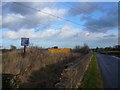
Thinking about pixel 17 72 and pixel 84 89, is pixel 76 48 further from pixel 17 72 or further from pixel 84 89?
pixel 84 89

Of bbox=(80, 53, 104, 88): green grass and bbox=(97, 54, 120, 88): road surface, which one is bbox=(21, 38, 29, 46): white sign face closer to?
bbox=(97, 54, 120, 88): road surface

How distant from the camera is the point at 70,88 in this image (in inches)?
336

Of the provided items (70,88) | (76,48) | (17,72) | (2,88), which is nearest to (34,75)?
(17,72)

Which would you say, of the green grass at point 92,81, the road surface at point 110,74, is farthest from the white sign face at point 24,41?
the green grass at point 92,81

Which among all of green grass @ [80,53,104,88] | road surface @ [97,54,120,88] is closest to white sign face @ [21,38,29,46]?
road surface @ [97,54,120,88]

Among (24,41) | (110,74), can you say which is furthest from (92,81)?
(24,41)

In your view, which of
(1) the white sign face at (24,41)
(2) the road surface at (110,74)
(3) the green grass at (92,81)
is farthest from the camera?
(1) the white sign face at (24,41)

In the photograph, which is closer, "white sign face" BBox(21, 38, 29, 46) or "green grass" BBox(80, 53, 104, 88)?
"green grass" BBox(80, 53, 104, 88)

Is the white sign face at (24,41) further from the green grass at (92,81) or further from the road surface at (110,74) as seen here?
the green grass at (92,81)

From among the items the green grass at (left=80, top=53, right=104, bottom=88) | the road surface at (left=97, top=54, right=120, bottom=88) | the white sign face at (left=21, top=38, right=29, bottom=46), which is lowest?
the road surface at (left=97, top=54, right=120, bottom=88)

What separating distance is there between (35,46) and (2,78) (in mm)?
19142

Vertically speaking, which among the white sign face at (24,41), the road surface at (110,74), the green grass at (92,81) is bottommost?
the road surface at (110,74)

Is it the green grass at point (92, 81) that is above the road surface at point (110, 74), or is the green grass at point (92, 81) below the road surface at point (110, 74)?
above

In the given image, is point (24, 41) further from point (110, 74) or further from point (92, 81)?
point (92, 81)
